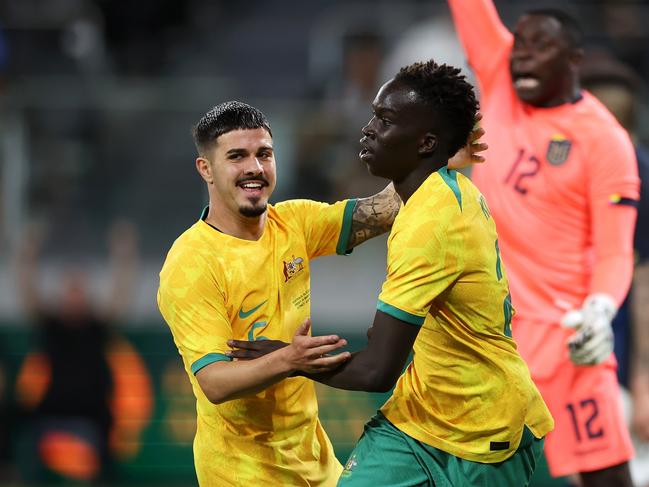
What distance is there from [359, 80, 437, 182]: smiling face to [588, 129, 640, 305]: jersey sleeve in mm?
1577

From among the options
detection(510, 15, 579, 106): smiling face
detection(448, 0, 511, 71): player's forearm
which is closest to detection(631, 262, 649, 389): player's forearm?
detection(510, 15, 579, 106): smiling face

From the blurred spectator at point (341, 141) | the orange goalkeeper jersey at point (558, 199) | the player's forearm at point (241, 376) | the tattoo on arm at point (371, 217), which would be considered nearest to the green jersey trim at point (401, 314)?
the player's forearm at point (241, 376)

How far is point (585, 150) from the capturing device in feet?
17.4

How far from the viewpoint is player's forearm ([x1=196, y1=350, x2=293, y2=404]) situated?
3729mm

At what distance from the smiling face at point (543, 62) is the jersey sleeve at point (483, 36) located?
155 mm

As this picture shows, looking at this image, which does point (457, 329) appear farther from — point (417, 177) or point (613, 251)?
point (613, 251)

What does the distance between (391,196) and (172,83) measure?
19.4ft

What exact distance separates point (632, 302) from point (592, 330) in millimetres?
1481

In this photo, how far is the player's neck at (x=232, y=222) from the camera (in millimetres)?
4223

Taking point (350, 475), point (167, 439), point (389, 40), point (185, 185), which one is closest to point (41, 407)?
point (167, 439)

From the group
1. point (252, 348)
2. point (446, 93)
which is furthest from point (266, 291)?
point (446, 93)

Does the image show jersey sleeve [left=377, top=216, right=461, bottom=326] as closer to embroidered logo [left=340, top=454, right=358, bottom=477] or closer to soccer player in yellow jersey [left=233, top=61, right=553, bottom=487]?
soccer player in yellow jersey [left=233, top=61, right=553, bottom=487]

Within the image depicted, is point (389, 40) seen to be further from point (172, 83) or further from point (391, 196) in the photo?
point (391, 196)

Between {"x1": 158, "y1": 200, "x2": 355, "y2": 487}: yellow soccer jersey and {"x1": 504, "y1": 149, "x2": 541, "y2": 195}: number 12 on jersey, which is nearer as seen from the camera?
{"x1": 158, "y1": 200, "x2": 355, "y2": 487}: yellow soccer jersey
